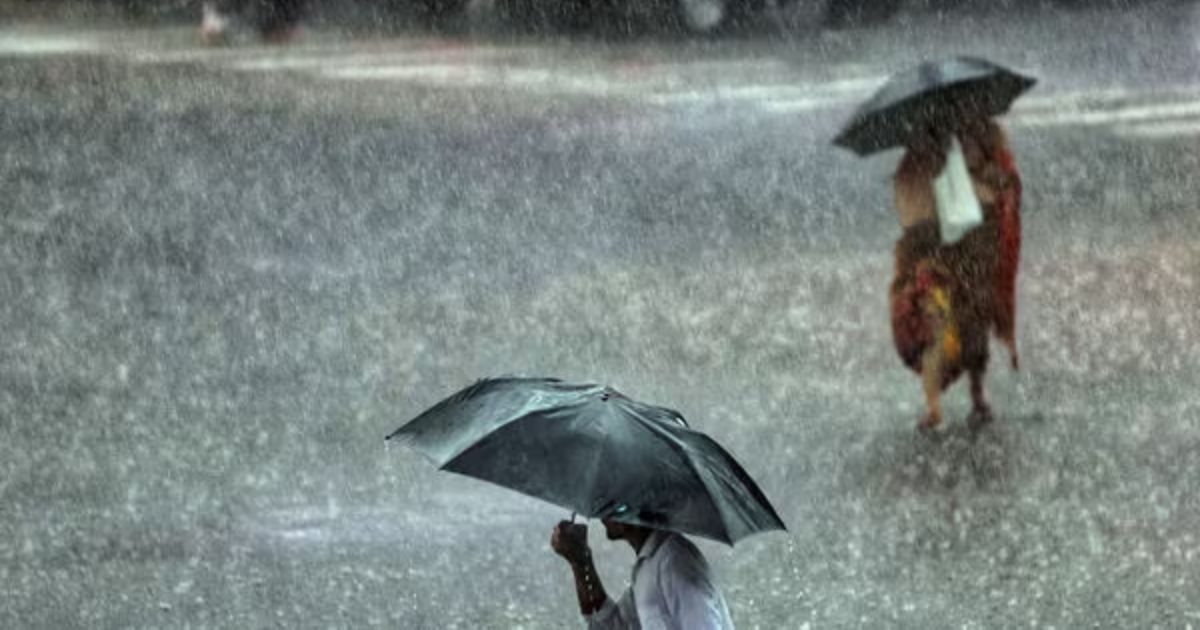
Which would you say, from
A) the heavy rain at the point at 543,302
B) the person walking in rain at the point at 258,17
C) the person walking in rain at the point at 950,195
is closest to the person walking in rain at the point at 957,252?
the person walking in rain at the point at 950,195

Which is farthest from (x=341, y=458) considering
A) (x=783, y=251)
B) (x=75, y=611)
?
(x=783, y=251)

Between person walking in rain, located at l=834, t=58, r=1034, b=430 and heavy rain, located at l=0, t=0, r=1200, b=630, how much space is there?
1.70 ft

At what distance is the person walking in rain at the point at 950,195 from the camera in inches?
329

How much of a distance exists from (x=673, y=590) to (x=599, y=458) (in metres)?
0.26

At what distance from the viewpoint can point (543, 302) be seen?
10.9 metres

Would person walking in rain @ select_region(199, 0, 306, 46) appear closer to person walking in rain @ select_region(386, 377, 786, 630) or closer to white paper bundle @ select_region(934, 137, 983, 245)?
white paper bundle @ select_region(934, 137, 983, 245)

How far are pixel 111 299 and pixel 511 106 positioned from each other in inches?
105

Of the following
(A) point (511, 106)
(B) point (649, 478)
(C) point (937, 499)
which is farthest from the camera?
(A) point (511, 106)

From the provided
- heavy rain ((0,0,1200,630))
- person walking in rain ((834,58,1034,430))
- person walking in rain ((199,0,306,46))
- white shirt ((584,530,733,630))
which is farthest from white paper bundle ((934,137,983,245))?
person walking in rain ((199,0,306,46))

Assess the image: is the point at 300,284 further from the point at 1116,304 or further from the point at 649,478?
the point at 649,478

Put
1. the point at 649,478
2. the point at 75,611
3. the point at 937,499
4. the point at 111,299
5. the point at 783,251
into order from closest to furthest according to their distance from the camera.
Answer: the point at 649,478 → the point at 75,611 → the point at 937,499 → the point at 111,299 → the point at 783,251

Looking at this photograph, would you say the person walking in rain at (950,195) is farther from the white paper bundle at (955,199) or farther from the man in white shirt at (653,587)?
the man in white shirt at (653,587)

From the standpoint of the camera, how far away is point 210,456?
28.9 ft

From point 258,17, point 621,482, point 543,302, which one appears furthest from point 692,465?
point 258,17
